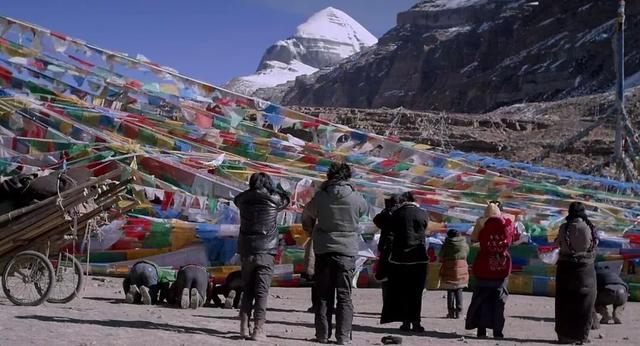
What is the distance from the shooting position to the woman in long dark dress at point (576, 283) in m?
8.63

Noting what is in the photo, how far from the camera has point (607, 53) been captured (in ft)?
261

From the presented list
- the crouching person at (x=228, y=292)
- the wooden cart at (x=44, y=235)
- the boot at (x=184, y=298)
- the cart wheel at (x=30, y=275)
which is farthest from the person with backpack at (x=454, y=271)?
the cart wheel at (x=30, y=275)

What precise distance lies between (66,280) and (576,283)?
5166 millimetres

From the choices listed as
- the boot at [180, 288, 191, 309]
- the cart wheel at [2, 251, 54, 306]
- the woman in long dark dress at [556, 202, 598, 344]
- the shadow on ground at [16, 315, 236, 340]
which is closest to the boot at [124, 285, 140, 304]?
the boot at [180, 288, 191, 309]

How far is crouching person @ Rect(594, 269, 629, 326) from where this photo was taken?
10.1 m

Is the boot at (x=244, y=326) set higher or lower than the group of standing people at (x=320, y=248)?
lower

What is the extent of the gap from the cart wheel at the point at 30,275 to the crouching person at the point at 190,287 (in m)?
1.54

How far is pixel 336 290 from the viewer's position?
25.8 ft

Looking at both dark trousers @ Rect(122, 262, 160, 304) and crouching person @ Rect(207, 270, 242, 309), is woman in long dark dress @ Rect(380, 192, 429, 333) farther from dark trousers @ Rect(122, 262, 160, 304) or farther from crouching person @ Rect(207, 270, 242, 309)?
dark trousers @ Rect(122, 262, 160, 304)

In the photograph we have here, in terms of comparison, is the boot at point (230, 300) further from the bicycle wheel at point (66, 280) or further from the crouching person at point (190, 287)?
the bicycle wheel at point (66, 280)

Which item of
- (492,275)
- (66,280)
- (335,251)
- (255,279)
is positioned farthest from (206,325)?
(492,275)

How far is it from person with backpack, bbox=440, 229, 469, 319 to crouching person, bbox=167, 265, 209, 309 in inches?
106

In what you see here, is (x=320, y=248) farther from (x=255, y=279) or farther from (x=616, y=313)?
(x=616, y=313)

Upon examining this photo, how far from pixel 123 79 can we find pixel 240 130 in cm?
287
